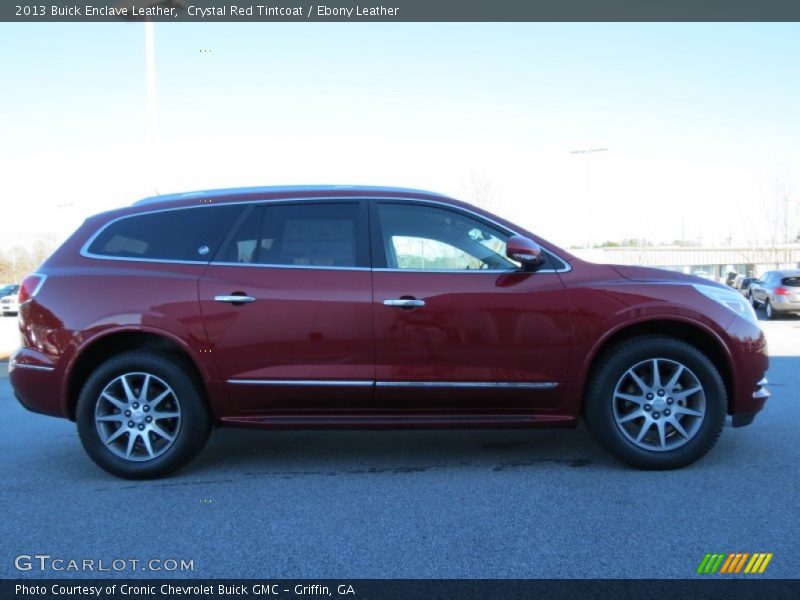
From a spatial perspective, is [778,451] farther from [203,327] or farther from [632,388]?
[203,327]

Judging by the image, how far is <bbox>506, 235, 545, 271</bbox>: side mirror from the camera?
3754 millimetres

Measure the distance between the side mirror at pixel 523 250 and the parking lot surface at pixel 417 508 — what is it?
138 centimetres

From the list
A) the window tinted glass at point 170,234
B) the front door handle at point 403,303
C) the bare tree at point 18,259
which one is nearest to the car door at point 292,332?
the front door handle at point 403,303

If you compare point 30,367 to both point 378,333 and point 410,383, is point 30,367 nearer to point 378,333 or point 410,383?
point 378,333

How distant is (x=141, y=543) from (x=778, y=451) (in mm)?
4128

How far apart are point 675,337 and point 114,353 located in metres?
3.76

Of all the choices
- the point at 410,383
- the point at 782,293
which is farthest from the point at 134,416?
the point at 782,293

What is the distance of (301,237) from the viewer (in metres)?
4.03

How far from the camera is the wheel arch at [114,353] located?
3.94m

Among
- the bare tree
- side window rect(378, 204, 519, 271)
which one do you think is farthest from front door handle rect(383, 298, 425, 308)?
the bare tree

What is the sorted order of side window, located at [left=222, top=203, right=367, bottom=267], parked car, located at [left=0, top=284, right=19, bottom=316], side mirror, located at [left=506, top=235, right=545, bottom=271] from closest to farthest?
side mirror, located at [left=506, top=235, right=545, bottom=271] → side window, located at [left=222, top=203, right=367, bottom=267] → parked car, located at [left=0, top=284, right=19, bottom=316]

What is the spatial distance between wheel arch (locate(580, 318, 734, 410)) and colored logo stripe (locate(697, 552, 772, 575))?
52.4 inches

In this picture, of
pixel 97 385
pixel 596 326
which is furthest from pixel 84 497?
pixel 596 326
